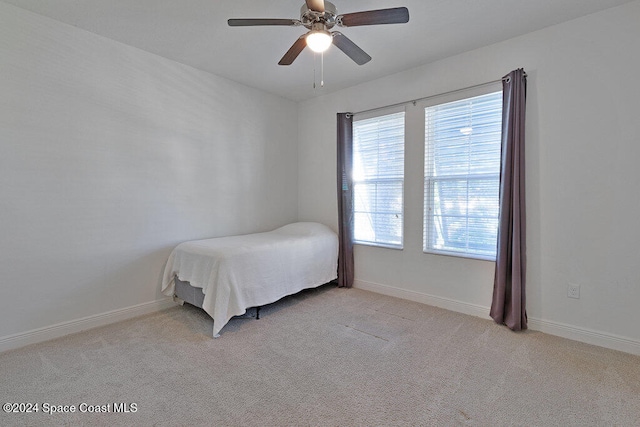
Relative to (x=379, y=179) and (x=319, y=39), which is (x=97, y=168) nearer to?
(x=319, y=39)

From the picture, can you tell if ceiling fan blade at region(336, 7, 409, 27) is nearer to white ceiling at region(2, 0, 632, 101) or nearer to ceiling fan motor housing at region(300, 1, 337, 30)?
ceiling fan motor housing at region(300, 1, 337, 30)

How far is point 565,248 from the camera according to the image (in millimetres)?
2422

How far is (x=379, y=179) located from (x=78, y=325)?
3234 millimetres

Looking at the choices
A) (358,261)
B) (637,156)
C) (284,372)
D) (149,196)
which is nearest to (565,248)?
(637,156)

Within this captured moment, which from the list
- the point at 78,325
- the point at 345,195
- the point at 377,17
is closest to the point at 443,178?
the point at 345,195

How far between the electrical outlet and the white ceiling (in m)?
2.11

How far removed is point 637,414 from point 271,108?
13.8 ft

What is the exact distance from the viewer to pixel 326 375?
1.93 m

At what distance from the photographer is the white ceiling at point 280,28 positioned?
2.15 metres

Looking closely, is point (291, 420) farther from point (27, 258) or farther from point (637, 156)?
point (637, 156)

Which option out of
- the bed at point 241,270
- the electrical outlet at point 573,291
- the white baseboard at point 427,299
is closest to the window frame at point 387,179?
the white baseboard at point 427,299

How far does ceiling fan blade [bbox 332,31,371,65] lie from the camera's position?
195cm

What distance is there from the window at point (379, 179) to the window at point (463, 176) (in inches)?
13.1

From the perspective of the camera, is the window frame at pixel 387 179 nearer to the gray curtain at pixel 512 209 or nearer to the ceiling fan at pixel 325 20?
the gray curtain at pixel 512 209
